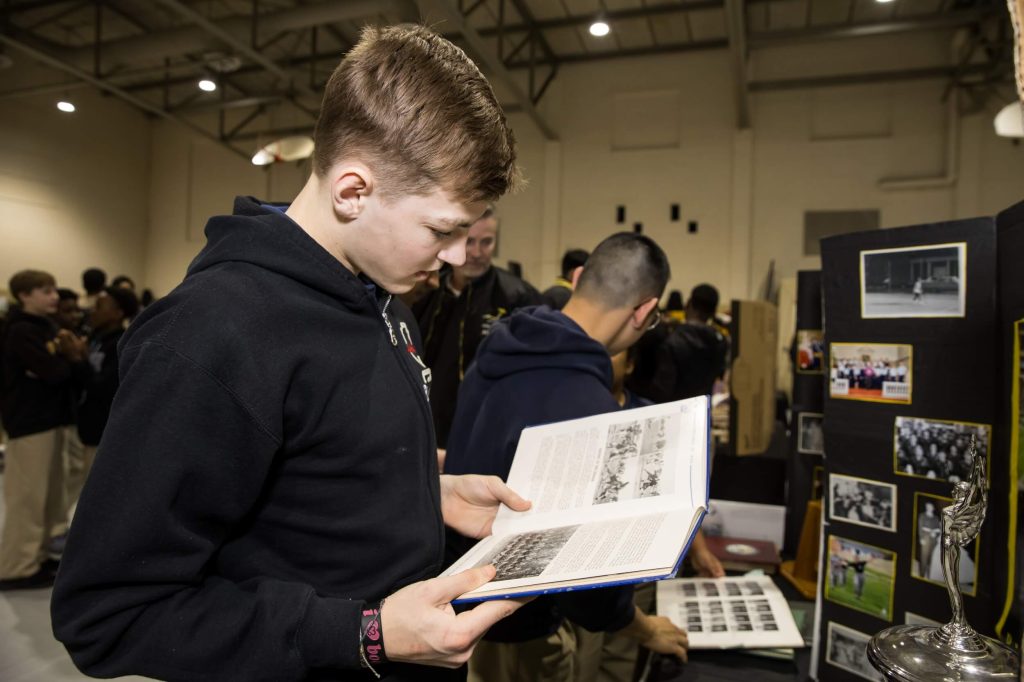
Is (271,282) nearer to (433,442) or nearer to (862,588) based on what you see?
(433,442)

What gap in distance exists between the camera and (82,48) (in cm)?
729

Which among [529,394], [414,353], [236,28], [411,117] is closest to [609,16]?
[236,28]

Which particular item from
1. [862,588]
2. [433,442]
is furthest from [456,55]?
[862,588]

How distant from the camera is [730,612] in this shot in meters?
1.42

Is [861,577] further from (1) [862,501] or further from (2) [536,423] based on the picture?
(2) [536,423]

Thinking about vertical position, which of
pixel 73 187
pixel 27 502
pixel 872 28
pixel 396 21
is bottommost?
pixel 27 502

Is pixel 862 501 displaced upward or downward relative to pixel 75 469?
upward

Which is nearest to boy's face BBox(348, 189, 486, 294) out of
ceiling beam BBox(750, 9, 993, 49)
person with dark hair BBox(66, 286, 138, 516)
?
person with dark hair BBox(66, 286, 138, 516)

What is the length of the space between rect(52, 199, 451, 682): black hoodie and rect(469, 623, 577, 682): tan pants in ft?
2.00

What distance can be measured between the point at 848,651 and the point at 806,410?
2.99ft

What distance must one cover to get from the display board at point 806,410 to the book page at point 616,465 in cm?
118

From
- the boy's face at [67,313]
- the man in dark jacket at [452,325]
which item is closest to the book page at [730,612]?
the man in dark jacket at [452,325]

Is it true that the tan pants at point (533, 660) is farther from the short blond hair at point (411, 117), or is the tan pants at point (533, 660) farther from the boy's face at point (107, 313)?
the boy's face at point (107, 313)

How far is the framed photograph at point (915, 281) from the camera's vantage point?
1084 millimetres
